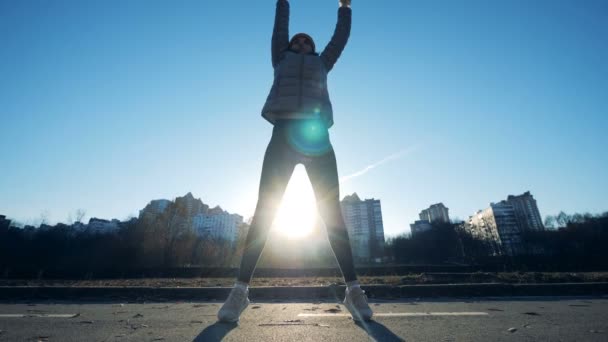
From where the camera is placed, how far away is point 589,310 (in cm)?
224

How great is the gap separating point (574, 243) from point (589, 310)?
75235 mm

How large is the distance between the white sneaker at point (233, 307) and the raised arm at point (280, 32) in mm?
2159

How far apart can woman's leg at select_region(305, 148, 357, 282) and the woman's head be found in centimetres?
109

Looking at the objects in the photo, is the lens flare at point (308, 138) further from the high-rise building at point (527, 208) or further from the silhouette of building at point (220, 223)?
the high-rise building at point (527, 208)

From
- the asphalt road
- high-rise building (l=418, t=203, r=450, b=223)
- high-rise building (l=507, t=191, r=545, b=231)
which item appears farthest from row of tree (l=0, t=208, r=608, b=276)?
the asphalt road

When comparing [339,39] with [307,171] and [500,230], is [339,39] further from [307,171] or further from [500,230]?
[500,230]

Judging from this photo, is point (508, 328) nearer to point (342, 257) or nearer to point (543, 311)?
point (543, 311)

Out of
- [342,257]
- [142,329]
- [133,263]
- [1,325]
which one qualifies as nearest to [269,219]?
[342,257]

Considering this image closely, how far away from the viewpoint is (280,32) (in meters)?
2.91

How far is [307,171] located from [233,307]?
1.25 m

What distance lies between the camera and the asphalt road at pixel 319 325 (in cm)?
155

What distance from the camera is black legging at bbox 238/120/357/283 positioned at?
2.37m

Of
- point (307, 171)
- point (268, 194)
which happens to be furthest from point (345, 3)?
point (268, 194)

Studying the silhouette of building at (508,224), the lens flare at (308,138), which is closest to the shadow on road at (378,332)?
the lens flare at (308,138)
